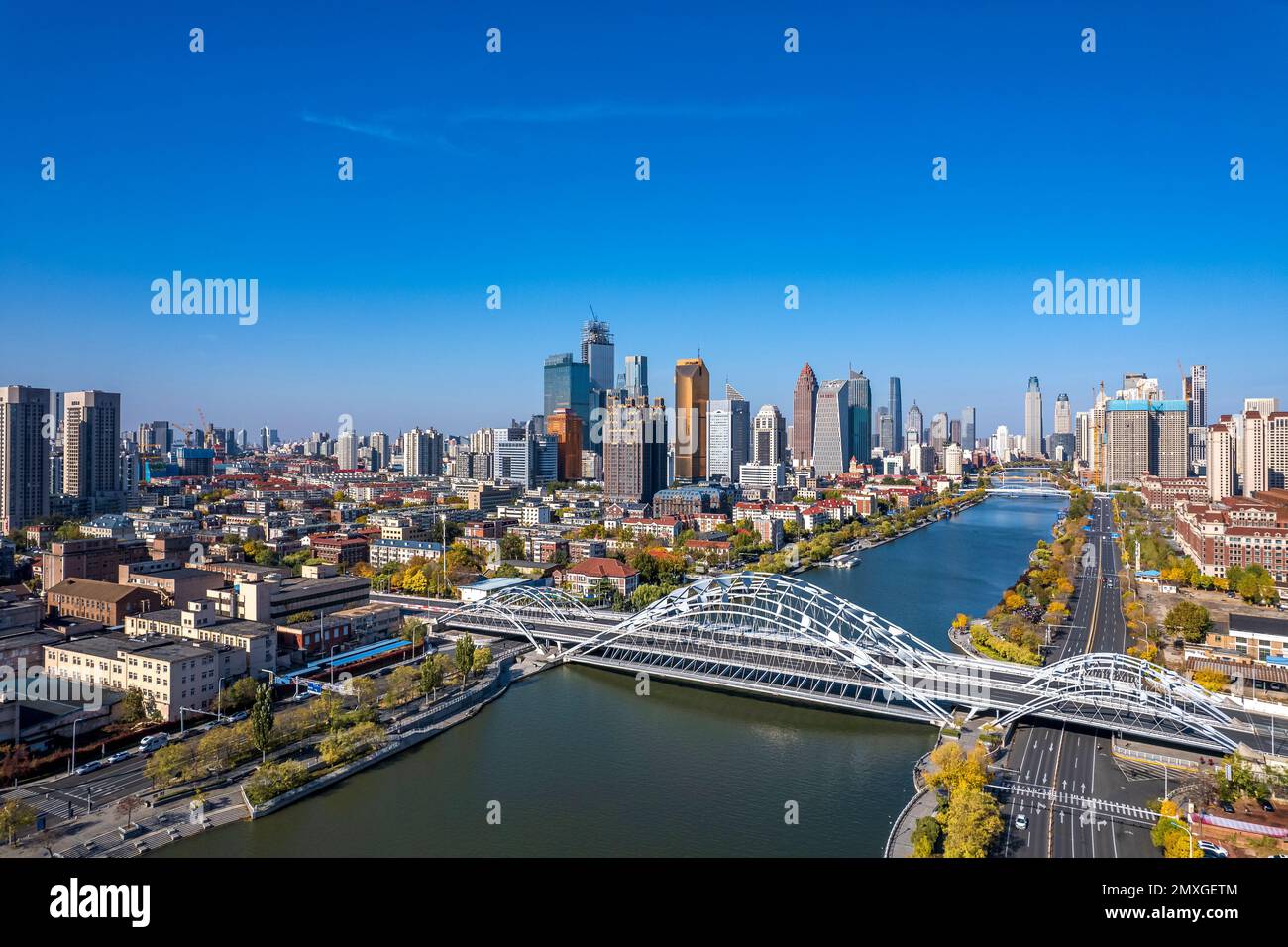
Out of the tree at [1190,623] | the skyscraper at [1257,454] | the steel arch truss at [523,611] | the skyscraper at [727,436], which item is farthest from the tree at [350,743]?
the skyscraper at [727,436]

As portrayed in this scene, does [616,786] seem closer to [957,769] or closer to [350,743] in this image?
[350,743]

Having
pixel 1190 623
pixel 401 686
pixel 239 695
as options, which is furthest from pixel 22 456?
pixel 1190 623

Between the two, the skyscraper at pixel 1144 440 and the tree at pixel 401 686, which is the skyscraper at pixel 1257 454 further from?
the tree at pixel 401 686

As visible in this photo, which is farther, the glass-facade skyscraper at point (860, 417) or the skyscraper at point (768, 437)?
the glass-facade skyscraper at point (860, 417)

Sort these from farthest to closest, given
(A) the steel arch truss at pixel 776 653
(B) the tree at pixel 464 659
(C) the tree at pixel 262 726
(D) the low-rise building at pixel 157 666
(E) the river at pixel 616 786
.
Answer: (B) the tree at pixel 464 659, (A) the steel arch truss at pixel 776 653, (D) the low-rise building at pixel 157 666, (C) the tree at pixel 262 726, (E) the river at pixel 616 786

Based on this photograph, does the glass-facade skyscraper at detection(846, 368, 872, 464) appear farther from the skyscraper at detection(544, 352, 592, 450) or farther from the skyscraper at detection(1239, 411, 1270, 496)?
the skyscraper at detection(1239, 411, 1270, 496)
